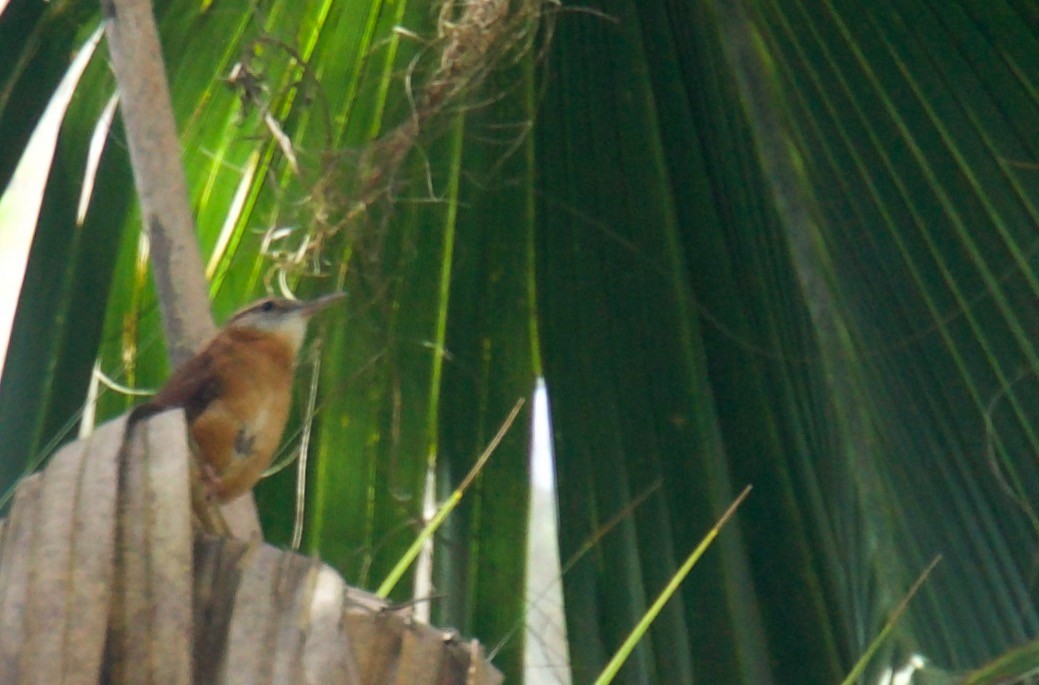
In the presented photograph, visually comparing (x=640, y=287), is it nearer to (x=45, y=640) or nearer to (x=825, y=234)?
(x=825, y=234)

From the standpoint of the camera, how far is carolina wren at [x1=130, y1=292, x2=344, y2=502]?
2332mm

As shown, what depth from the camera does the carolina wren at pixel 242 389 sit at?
2332 mm

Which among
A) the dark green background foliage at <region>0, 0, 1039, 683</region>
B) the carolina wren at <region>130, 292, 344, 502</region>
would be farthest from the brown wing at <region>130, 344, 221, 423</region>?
the dark green background foliage at <region>0, 0, 1039, 683</region>

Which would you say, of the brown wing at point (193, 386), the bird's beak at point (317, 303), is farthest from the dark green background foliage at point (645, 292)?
the brown wing at point (193, 386)

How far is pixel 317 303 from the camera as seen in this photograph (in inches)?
108

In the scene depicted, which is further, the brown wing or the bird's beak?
the bird's beak

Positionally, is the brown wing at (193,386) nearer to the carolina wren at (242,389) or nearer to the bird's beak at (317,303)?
the carolina wren at (242,389)

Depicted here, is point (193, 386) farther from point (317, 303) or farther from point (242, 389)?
point (317, 303)

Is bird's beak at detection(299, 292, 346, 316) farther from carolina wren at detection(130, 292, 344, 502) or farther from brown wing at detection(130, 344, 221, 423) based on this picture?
brown wing at detection(130, 344, 221, 423)

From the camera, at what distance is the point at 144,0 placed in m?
2.39

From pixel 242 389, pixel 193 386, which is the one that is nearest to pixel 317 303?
pixel 242 389

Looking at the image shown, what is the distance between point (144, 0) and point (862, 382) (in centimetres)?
132

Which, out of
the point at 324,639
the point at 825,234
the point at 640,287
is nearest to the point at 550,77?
the point at 640,287

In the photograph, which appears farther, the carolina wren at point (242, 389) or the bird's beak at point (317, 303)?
the bird's beak at point (317, 303)
